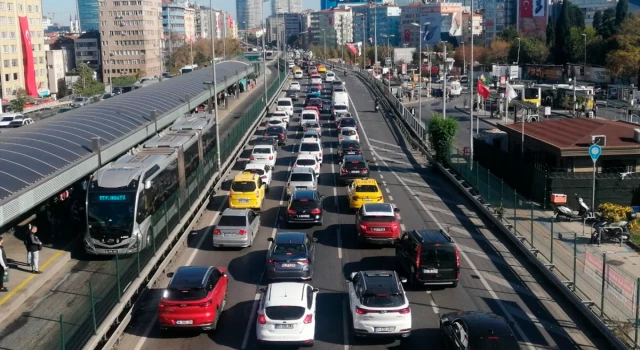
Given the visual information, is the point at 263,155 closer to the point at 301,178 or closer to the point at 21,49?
the point at 301,178

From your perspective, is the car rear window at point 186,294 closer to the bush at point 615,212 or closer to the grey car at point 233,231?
the grey car at point 233,231

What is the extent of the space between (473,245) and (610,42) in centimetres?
8312

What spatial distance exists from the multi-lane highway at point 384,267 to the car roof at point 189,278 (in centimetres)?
110

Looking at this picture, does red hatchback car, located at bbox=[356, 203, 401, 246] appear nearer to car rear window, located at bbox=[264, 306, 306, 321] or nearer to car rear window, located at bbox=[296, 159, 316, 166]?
car rear window, located at bbox=[264, 306, 306, 321]

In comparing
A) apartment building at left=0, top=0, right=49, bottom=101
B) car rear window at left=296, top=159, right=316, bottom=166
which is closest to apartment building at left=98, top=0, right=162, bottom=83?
apartment building at left=0, top=0, right=49, bottom=101

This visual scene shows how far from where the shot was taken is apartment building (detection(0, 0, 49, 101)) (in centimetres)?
9494

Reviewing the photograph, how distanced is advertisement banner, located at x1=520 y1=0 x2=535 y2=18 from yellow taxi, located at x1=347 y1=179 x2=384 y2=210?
418 ft

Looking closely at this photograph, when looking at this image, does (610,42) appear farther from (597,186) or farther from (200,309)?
(200,309)

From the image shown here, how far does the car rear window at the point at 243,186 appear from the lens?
28297 mm

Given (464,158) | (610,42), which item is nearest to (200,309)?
(464,158)

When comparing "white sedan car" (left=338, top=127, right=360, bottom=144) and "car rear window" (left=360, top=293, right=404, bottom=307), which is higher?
Result: "white sedan car" (left=338, top=127, right=360, bottom=144)

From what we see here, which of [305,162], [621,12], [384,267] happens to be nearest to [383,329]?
[384,267]

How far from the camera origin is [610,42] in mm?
97562

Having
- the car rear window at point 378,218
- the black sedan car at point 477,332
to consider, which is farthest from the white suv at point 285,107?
the black sedan car at point 477,332
